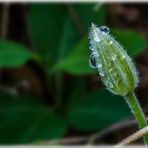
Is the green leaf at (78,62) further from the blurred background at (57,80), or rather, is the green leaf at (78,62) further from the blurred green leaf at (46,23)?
the blurred green leaf at (46,23)

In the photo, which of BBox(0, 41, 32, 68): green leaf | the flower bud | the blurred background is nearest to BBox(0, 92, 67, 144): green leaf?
the blurred background

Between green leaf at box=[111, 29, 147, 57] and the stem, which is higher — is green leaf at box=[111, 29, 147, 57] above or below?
above

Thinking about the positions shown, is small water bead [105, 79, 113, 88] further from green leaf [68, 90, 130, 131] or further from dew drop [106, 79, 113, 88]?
green leaf [68, 90, 130, 131]

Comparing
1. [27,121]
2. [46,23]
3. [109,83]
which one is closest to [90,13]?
[46,23]

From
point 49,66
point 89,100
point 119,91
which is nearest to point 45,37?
point 49,66

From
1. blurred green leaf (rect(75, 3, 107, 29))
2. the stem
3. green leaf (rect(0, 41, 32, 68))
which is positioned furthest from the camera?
blurred green leaf (rect(75, 3, 107, 29))

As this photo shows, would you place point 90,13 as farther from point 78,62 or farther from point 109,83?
point 109,83

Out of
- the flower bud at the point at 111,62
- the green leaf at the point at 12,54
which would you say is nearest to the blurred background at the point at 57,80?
the green leaf at the point at 12,54

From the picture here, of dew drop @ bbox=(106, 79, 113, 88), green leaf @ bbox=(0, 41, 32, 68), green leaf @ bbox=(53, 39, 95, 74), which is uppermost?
green leaf @ bbox=(0, 41, 32, 68)
